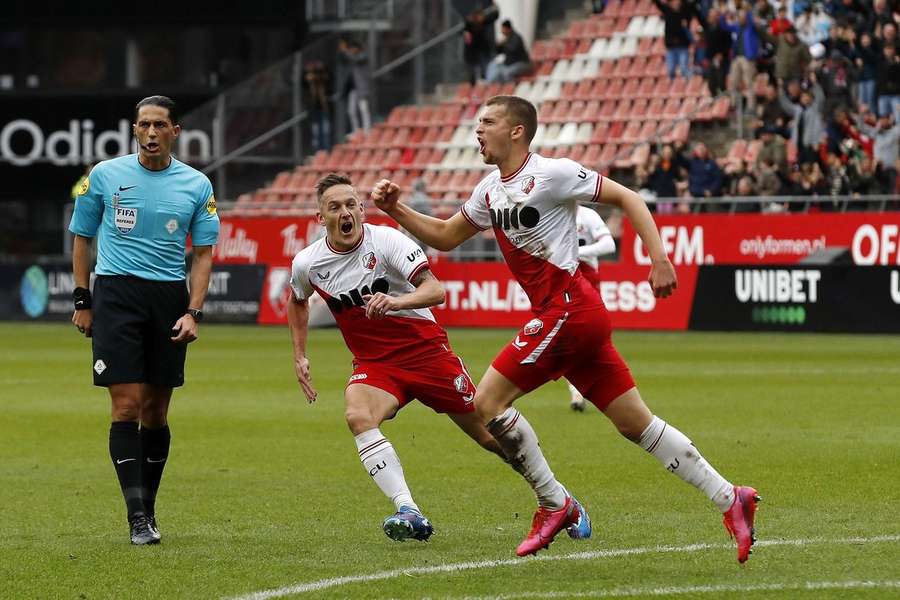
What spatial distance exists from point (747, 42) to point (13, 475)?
72.1 feet

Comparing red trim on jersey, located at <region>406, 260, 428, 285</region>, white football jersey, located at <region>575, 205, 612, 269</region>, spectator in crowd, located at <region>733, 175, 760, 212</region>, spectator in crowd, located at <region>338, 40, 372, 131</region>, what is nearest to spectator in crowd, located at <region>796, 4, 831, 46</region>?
spectator in crowd, located at <region>733, 175, 760, 212</region>

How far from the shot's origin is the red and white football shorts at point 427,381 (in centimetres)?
863

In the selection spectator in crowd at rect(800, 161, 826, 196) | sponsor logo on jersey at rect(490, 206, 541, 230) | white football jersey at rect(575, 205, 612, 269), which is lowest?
spectator in crowd at rect(800, 161, 826, 196)

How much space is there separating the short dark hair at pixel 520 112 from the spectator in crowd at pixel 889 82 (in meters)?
21.2

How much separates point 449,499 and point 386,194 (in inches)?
97.2

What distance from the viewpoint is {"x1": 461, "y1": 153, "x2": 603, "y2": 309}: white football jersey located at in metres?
7.91

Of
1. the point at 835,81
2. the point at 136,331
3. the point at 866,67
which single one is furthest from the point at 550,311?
the point at 835,81

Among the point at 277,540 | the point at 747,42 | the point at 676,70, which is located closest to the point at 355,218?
the point at 277,540

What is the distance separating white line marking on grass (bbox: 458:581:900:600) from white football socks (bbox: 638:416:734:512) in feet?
2.80

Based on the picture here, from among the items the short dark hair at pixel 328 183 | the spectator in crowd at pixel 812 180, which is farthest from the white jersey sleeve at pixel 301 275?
the spectator in crowd at pixel 812 180

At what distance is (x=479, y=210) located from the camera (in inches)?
323

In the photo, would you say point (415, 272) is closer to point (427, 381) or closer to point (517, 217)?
point (427, 381)

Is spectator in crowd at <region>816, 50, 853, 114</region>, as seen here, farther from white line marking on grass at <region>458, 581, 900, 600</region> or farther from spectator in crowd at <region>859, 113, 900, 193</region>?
white line marking on grass at <region>458, 581, 900, 600</region>

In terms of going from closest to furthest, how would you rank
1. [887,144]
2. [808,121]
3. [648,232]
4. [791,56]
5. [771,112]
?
[648,232] → [887,144] → [808,121] → [791,56] → [771,112]
